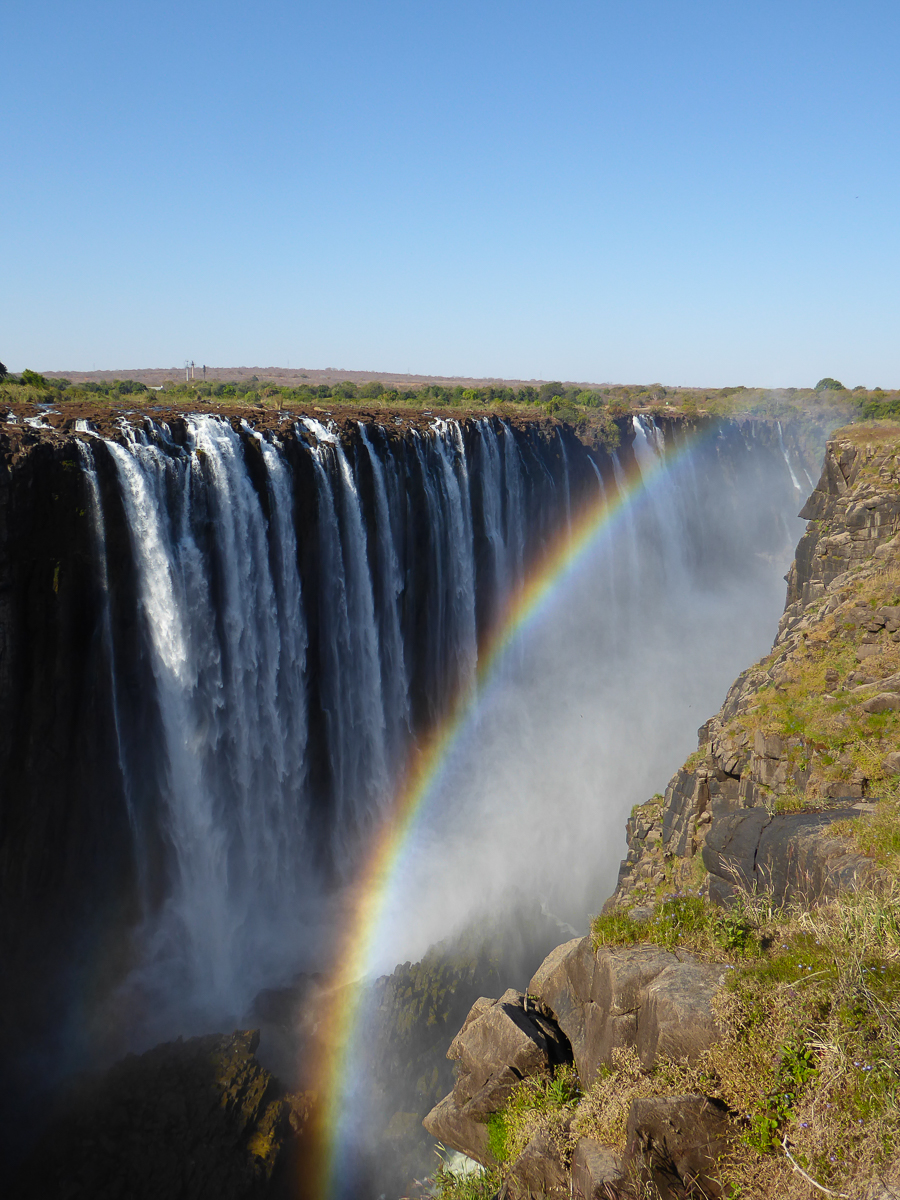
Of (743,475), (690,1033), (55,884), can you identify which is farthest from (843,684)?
(743,475)

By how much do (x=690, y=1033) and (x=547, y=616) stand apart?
30893 millimetres

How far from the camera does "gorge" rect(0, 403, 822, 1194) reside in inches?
656

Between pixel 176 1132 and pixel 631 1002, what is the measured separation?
11.4 meters

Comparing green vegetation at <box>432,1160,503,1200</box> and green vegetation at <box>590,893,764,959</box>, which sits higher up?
green vegetation at <box>590,893,764,959</box>

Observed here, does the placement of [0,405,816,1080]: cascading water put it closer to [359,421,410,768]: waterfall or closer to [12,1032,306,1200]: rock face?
[359,421,410,768]: waterfall

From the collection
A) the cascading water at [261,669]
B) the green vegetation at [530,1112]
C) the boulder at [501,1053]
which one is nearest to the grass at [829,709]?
the boulder at [501,1053]

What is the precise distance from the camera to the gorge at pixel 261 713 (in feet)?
54.7

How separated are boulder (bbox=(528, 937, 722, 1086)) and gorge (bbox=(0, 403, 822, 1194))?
11.3 metres

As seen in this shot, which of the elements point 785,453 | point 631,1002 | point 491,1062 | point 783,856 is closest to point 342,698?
point 491,1062

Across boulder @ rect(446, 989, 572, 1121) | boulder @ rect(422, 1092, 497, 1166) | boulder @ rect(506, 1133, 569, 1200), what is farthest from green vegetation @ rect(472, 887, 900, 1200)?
boulder @ rect(422, 1092, 497, 1166)

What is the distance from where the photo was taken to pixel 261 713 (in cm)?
2144

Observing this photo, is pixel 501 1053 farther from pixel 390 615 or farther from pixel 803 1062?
pixel 390 615

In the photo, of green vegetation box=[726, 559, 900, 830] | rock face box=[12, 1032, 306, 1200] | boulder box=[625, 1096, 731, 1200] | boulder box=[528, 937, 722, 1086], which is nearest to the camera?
boulder box=[625, 1096, 731, 1200]

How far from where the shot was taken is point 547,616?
3719 cm
